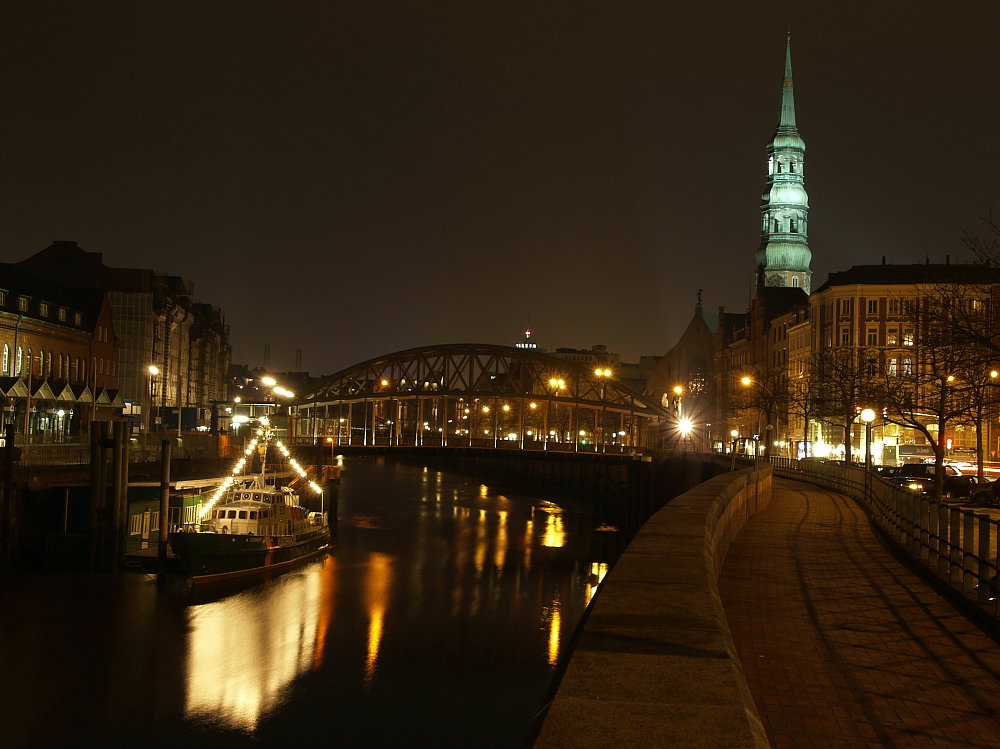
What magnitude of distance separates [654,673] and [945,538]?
12.6 meters

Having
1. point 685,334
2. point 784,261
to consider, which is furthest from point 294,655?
point 784,261

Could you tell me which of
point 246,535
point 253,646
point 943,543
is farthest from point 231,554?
point 943,543

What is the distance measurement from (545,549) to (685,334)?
103237 millimetres

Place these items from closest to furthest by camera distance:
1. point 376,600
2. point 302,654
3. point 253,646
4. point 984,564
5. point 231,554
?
1. point 984,564
2. point 302,654
3. point 253,646
4. point 376,600
5. point 231,554

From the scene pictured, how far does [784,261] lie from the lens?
164875mm

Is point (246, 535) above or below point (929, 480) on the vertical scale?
below

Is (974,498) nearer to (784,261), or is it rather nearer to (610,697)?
(610,697)

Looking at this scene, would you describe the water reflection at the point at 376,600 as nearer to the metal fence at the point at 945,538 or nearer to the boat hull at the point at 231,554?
the boat hull at the point at 231,554

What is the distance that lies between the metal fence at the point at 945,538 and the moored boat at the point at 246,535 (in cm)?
2563

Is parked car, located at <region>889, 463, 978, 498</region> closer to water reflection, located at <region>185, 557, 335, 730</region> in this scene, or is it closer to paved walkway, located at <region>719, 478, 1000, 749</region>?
paved walkway, located at <region>719, 478, 1000, 749</region>

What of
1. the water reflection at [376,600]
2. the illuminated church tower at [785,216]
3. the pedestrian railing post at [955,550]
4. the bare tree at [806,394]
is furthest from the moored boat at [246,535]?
the illuminated church tower at [785,216]

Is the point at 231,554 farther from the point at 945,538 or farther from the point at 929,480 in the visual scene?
the point at 929,480

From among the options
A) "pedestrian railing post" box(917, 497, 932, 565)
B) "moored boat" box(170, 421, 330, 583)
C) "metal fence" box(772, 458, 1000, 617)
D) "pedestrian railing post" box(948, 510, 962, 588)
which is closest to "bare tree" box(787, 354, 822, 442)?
"moored boat" box(170, 421, 330, 583)

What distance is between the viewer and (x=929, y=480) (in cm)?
4881
